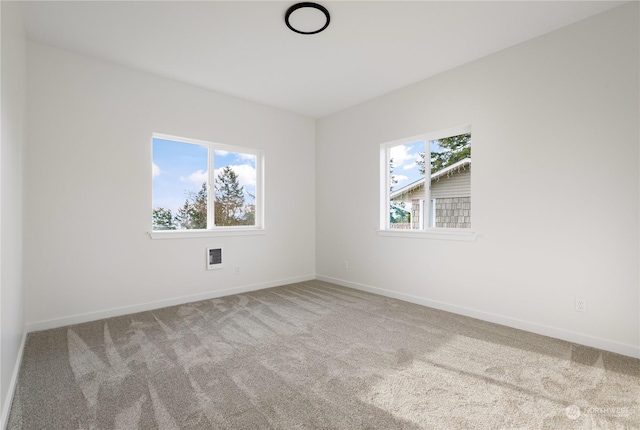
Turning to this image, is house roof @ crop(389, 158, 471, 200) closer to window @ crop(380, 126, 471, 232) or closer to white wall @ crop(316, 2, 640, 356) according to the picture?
window @ crop(380, 126, 471, 232)

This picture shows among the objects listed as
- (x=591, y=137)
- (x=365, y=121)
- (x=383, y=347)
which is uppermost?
(x=365, y=121)

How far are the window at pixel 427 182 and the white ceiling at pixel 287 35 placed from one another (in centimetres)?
82

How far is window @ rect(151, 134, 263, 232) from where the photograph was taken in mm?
3818

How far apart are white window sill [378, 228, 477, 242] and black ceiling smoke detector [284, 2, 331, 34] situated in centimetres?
245

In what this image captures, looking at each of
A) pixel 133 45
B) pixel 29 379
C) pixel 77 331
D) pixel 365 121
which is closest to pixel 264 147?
pixel 365 121

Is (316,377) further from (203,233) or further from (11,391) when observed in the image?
(203,233)

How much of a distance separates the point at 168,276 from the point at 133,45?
248cm

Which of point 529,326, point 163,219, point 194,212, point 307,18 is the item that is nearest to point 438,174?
point 529,326

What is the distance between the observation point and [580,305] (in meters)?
2.64

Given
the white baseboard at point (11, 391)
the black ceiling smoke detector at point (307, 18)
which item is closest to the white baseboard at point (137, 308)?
the white baseboard at point (11, 391)

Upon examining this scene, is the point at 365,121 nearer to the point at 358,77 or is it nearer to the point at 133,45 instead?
the point at 358,77

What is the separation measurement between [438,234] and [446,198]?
43 centimetres

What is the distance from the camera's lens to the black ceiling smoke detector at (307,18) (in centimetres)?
244

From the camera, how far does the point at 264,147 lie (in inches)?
183
